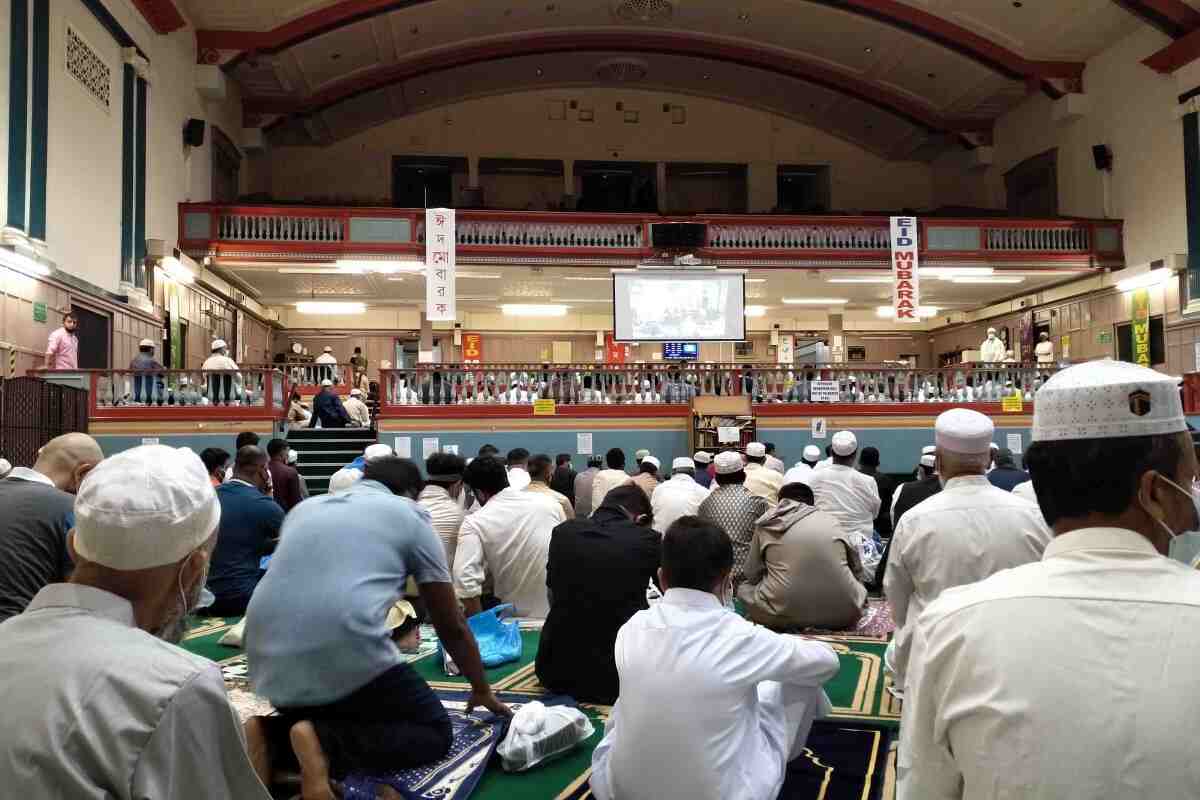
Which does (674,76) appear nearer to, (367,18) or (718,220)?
(718,220)

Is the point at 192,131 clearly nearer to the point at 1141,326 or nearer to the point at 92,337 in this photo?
the point at 92,337

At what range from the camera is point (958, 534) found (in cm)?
298

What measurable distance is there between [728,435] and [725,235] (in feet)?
19.8

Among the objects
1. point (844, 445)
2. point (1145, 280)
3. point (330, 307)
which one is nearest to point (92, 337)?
point (330, 307)

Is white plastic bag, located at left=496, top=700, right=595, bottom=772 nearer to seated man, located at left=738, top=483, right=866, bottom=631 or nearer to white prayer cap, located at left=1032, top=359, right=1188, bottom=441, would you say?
seated man, located at left=738, top=483, right=866, bottom=631

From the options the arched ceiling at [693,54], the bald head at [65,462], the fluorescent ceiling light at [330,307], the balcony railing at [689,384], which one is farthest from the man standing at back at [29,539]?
the fluorescent ceiling light at [330,307]

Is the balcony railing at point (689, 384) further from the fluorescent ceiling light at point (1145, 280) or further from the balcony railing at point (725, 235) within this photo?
the balcony railing at point (725, 235)

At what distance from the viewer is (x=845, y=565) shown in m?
4.99

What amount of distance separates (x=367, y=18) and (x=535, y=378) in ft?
28.1

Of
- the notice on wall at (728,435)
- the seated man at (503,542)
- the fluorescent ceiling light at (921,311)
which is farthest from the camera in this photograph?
the fluorescent ceiling light at (921,311)

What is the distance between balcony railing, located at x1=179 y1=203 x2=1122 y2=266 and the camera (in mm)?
16266

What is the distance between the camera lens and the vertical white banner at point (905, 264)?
1562 cm

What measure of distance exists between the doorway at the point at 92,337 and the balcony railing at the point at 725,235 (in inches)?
173

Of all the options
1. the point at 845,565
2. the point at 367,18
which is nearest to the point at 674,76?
the point at 367,18
